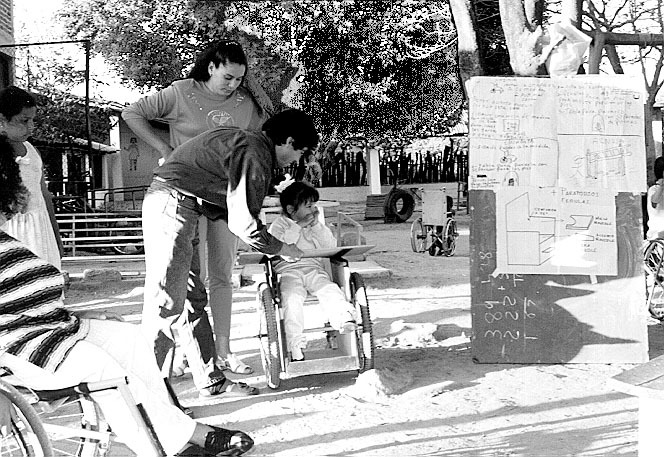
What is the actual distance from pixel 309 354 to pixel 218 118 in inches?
59.5

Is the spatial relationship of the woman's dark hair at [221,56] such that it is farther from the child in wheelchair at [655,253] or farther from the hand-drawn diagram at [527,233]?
the child in wheelchair at [655,253]

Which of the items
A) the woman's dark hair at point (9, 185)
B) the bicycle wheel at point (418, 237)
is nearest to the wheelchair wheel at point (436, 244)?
the bicycle wheel at point (418, 237)

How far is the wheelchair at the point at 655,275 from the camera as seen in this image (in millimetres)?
6523

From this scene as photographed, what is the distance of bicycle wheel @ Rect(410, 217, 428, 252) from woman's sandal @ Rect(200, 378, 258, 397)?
27.8ft

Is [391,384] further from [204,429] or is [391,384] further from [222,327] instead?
[204,429]

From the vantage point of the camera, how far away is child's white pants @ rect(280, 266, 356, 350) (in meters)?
4.77

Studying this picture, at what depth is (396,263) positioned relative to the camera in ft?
38.0

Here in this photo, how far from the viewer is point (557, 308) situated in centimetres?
528

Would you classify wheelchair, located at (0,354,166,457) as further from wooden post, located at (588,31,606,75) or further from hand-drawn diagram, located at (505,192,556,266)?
wooden post, located at (588,31,606,75)

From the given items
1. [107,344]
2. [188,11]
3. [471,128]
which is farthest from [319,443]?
[188,11]

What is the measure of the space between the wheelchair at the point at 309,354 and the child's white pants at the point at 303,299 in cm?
5

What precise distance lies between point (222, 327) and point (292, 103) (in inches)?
552

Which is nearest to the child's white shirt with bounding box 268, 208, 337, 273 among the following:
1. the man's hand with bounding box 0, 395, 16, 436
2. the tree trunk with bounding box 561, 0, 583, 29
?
the man's hand with bounding box 0, 395, 16, 436

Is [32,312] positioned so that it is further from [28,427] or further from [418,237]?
[418,237]
